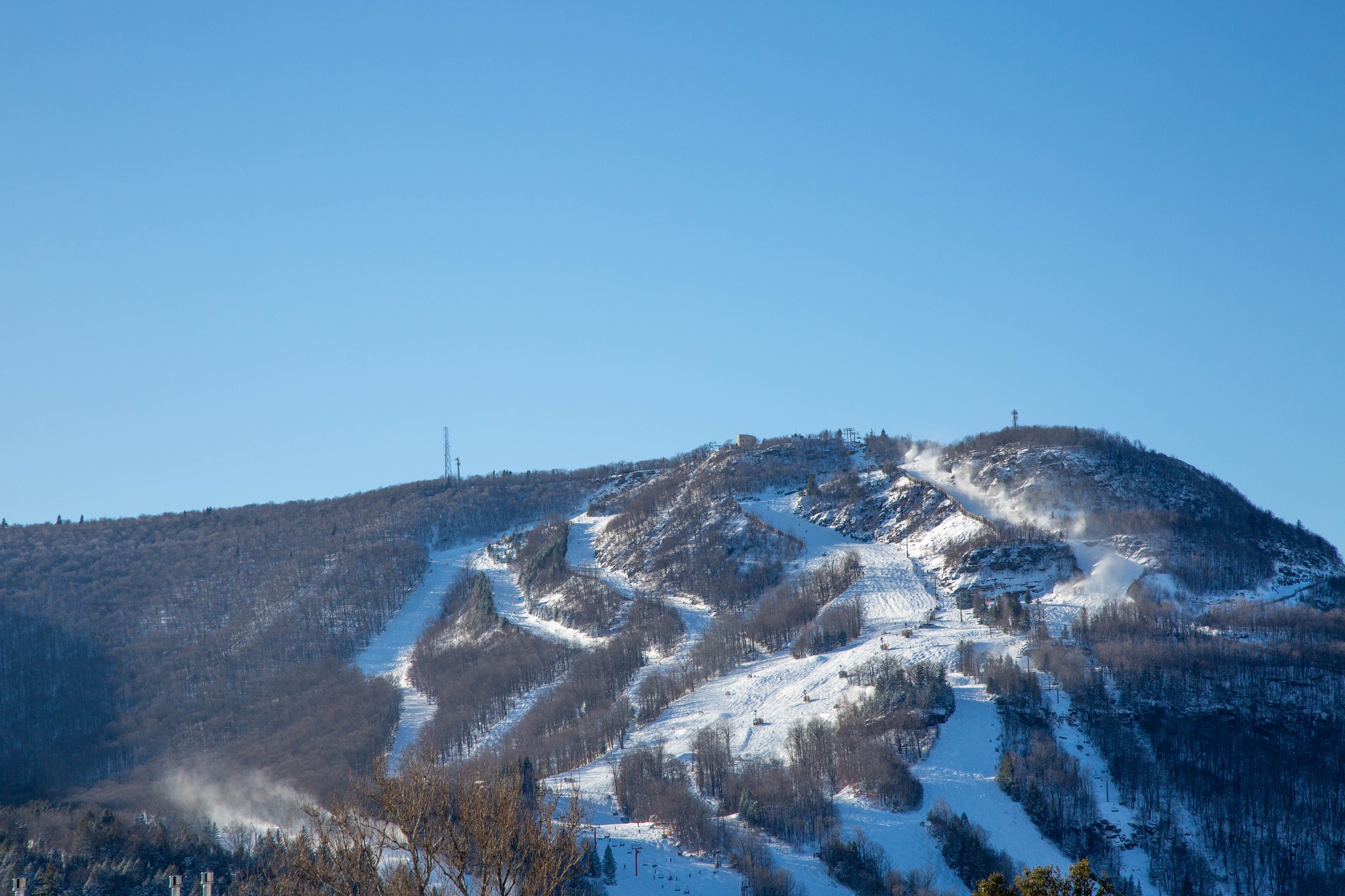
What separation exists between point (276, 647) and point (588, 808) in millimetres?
106427

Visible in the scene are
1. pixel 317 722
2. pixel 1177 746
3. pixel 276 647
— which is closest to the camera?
pixel 1177 746

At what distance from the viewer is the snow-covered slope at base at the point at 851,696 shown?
9962cm

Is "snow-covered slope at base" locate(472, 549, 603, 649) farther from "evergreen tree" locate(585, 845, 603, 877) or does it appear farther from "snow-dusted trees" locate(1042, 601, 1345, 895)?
"evergreen tree" locate(585, 845, 603, 877)

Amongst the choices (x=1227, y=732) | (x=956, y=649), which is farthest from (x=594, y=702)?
(x=1227, y=732)

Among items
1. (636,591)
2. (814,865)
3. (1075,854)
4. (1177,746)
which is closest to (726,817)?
(814,865)

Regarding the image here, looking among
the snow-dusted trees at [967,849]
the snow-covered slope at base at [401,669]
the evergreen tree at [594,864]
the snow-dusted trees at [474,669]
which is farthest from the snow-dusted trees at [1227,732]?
the snow-covered slope at base at [401,669]

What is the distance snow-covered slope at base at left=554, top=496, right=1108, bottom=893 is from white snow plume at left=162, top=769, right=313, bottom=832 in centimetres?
2993

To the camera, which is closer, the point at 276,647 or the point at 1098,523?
the point at 1098,523

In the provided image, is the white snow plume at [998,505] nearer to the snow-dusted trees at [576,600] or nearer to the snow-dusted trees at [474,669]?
the snow-dusted trees at [576,600]

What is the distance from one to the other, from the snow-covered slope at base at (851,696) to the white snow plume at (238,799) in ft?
98.2

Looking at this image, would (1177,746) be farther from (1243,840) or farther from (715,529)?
(715,529)

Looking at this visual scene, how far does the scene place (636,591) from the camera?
7249 inches

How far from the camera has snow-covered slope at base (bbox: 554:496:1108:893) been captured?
327 feet

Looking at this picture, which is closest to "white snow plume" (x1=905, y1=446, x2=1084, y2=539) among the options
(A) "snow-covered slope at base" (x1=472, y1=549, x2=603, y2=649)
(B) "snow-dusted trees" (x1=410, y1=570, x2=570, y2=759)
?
(A) "snow-covered slope at base" (x1=472, y1=549, x2=603, y2=649)
